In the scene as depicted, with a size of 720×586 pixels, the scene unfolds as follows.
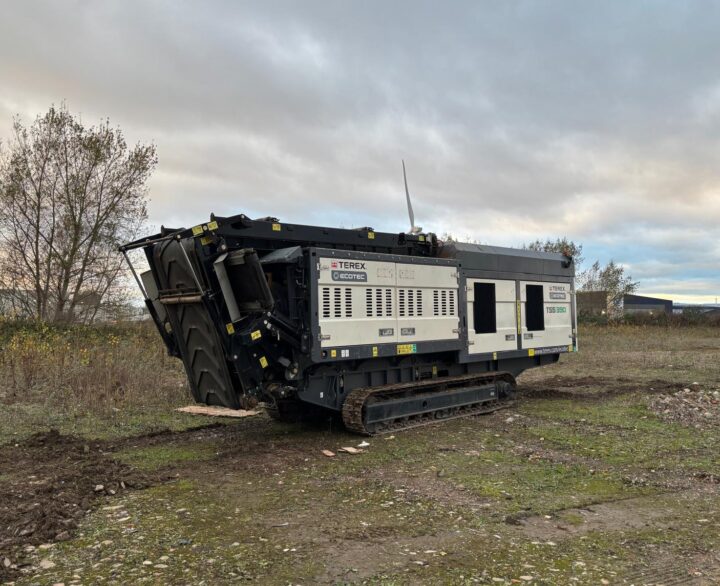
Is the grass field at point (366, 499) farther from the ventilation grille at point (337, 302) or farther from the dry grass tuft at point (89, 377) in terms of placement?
the ventilation grille at point (337, 302)

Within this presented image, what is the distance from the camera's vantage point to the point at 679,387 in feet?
40.6

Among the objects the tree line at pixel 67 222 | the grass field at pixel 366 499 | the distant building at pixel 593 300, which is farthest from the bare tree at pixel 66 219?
the distant building at pixel 593 300

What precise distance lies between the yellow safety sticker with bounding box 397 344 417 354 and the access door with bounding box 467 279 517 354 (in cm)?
137

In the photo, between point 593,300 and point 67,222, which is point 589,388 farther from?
point 593,300

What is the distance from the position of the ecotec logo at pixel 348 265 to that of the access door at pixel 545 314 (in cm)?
402

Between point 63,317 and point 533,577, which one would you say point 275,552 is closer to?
point 533,577

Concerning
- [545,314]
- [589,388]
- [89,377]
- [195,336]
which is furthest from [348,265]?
[589,388]

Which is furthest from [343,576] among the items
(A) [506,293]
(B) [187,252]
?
(A) [506,293]

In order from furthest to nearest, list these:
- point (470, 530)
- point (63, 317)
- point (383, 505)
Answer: point (63, 317)
point (383, 505)
point (470, 530)

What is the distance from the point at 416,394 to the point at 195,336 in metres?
3.50

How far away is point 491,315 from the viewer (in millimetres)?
10242

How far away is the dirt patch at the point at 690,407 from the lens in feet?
29.1

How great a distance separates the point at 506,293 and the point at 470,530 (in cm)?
630

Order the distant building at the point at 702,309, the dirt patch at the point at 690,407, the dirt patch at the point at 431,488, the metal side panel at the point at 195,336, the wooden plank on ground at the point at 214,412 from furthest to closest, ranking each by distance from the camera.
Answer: the distant building at the point at 702,309 < the wooden plank on ground at the point at 214,412 < the dirt patch at the point at 690,407 < the metal side panel at the point at 195,336 < the dirt patch at the point at 431,488
